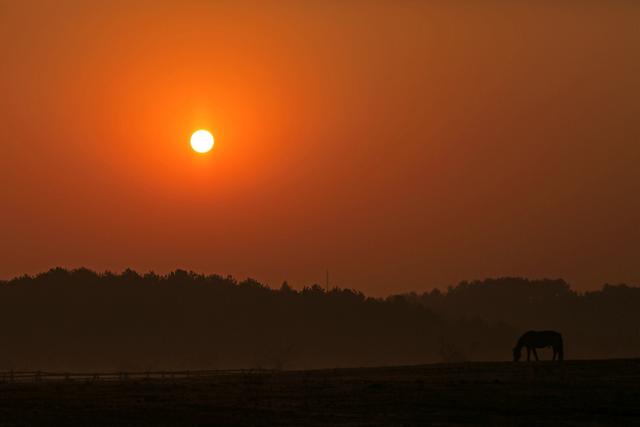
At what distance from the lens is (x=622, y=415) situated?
51.4 metres

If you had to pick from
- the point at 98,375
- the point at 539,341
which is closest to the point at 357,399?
the point at 98,375

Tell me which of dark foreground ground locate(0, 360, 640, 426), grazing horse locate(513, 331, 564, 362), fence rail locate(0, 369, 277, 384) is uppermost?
grazing horse locate(513, 331, 564, 362)

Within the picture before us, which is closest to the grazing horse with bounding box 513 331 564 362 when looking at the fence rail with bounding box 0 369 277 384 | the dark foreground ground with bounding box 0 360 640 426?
the dark foreground ground with bounding box 0 360 640 426

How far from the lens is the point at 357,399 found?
57750 millimetres

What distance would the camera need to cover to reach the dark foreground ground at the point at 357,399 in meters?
50.3

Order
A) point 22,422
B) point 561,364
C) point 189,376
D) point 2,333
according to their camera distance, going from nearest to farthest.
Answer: point 22,422 → point 561,364 → point 189,376 → point 2,333

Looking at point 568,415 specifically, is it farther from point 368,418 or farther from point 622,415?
point 368,418

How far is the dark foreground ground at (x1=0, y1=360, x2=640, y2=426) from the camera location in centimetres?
5028

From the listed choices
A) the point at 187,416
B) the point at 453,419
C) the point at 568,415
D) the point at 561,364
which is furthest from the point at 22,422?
the point at 561,364

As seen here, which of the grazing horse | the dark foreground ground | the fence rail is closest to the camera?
the dark foreground ground

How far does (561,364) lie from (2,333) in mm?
137145

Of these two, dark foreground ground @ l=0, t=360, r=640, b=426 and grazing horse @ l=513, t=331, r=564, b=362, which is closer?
dark foreground ground @ l=0, t=360, r=640, b=426

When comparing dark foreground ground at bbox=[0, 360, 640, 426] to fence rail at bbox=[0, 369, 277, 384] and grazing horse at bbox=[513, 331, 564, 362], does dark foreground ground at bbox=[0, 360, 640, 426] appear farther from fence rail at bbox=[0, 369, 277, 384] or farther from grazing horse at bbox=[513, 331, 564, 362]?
grazing horse at bbox=[513, 331, 564, 362]

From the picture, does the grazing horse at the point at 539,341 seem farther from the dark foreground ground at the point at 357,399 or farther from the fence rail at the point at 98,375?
Result: the fence rail at the point at 98,375
